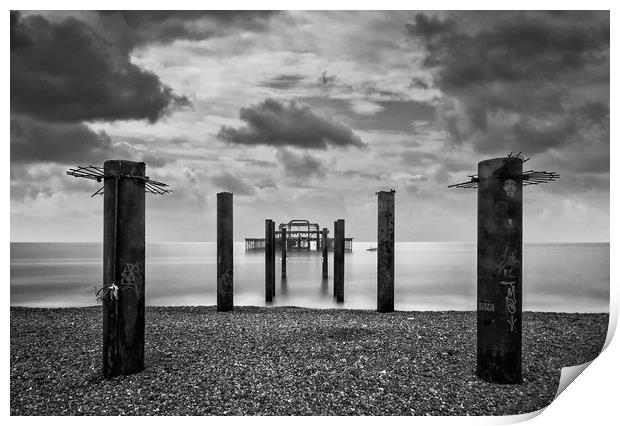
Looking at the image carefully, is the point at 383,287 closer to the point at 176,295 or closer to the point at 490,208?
the point at 490,208

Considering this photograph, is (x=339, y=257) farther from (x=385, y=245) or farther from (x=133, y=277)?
(x=133, y=277)

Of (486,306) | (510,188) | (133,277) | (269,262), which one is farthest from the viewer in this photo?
(269,262)

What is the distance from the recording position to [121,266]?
Answer: 602 centimetres

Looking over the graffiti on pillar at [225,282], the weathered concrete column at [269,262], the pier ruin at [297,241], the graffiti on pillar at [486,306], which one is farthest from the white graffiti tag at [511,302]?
the pier ruin at [297,241]

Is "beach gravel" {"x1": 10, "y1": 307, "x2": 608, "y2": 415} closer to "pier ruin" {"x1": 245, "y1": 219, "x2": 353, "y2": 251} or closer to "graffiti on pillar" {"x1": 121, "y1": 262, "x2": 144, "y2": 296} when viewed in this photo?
"graffiti on pillar" {"x1": 121, "y1": 262, "x2": 144, "y2": 296}

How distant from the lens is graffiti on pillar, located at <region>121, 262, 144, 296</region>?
605 cm

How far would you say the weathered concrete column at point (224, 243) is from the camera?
1125 cm

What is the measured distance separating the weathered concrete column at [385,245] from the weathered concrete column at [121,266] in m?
6.45

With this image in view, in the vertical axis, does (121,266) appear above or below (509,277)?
above

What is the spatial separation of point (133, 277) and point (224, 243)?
5.09 metres

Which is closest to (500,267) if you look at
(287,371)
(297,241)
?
(287,371)

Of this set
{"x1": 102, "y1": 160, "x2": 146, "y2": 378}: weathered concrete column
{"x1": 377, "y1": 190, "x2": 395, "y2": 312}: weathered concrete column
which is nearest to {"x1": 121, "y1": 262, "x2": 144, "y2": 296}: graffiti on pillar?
{"x1": 102, "y1": 160, "x2": 146, "y2": 378}: weathered concrete column

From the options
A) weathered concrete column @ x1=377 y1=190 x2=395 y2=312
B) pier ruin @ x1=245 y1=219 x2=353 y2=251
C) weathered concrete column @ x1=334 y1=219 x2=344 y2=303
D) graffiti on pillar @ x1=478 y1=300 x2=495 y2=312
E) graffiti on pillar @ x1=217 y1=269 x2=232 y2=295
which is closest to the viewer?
graffiti on pillar @ x1=478 y1=300 x2=495 y2=312

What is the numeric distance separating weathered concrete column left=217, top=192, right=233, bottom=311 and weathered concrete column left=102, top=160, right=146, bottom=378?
16.6 feet
